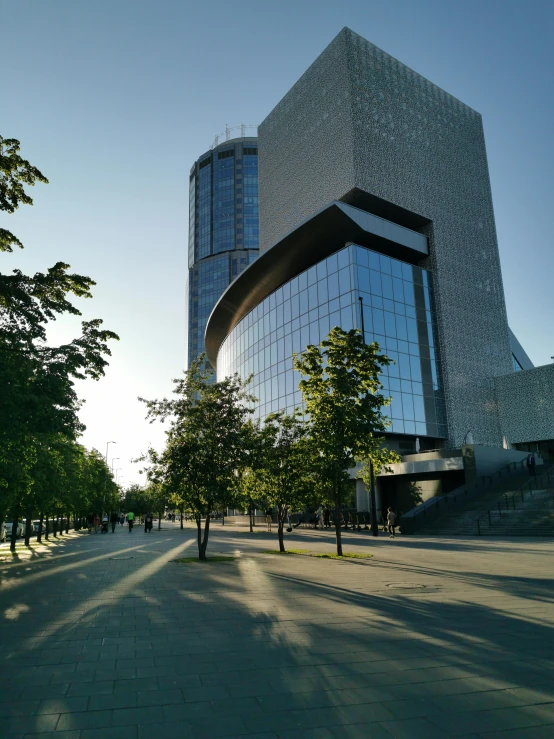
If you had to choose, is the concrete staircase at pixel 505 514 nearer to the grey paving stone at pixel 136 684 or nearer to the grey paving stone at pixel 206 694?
the grey paving stone at pixel 206 694

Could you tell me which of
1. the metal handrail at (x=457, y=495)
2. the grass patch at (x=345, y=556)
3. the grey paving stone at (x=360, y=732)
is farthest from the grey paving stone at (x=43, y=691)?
the metal handrail at (x=457, y=495)

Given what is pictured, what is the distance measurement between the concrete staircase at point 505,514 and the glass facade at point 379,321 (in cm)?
1349

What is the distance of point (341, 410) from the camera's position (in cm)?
1931

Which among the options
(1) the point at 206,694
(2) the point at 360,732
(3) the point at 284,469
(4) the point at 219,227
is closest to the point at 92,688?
(1) the point at 206,694

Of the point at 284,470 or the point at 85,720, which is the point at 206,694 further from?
the point at 284,470

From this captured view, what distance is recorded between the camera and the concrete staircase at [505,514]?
27688 mm

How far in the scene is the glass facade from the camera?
49.2 meters

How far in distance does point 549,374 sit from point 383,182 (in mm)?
25714

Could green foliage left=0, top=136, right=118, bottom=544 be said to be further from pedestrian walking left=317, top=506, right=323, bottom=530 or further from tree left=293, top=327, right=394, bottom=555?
pedestrian walking left=317, top=506, right=323, bottom=530

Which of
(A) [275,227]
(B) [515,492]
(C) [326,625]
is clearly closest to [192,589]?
(C) [326,625]

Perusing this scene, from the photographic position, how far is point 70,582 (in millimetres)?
14133

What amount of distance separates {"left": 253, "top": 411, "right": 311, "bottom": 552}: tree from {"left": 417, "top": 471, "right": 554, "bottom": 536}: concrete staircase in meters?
12.7

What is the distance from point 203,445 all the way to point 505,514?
19.5 m

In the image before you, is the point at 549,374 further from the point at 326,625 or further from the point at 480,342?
the point at 326,625
